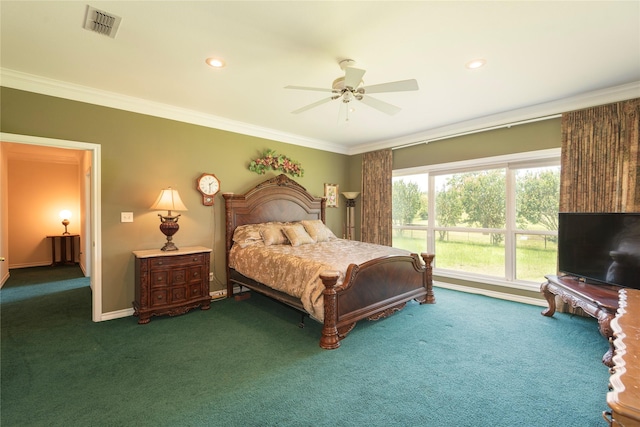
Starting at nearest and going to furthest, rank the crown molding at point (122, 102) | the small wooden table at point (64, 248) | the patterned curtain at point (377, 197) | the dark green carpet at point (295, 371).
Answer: the dark green carpet at point (295, 371), the crown molding at point (122, 102), the patterned curtain at point (377, 197), the small wooden table at point (64, 248)

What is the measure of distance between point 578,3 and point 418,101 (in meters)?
1.73

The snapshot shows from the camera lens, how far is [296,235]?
416cm

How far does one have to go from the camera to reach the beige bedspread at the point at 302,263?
278cm

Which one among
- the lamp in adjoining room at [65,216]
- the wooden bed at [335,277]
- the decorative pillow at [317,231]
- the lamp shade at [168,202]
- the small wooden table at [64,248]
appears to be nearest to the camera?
the wooden bed at [335,277]

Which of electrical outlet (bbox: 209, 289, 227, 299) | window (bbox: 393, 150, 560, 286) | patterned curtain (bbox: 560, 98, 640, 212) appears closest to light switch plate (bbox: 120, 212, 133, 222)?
electrical outlet (bbox: 209, 289, 227, 299)

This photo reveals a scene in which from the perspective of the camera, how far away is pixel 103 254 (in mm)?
3320

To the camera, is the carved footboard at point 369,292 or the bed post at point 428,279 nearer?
the carved footboard at point 369,292

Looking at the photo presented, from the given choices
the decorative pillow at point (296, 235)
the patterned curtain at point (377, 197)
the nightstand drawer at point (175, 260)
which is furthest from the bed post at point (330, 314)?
the patterned curtain at point (377, 197)

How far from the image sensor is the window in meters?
3.86

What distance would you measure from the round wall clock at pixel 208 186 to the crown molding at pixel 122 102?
77cm

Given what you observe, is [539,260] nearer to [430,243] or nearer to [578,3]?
[430,243]

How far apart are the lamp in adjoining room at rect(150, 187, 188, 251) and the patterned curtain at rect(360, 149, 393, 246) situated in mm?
3444

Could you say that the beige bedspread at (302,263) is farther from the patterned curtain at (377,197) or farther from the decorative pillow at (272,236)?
the patterned curtain at (377,197)

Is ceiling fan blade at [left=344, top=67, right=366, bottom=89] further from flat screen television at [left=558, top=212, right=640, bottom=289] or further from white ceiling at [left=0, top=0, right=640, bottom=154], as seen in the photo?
flat screen television at [left=558, top=212, right=640, bottom=289]
